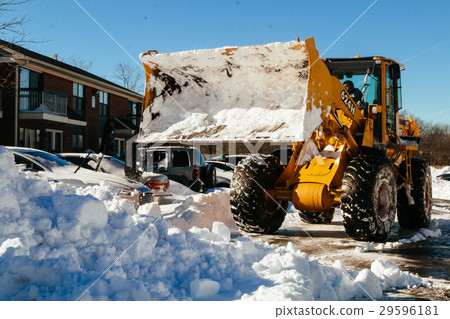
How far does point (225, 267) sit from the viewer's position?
14.1ft

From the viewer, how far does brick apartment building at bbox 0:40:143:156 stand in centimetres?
2189

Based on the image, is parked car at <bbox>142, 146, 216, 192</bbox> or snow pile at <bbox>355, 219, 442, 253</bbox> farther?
parked car at <bbox>142, 146, 216, 192</bbox>

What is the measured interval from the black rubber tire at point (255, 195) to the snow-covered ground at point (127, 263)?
2.42m

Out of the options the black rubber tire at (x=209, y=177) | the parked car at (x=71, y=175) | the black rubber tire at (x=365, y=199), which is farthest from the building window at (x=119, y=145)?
the black rubber tire at (x=365, y=199)

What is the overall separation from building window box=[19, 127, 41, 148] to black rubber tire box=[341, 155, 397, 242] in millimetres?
20005

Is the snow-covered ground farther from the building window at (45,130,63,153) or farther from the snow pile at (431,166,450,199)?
the building window at (45,130,63,153)

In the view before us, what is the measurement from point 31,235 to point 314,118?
4.39 meters

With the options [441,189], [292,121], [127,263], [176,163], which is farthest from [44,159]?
[441,189]

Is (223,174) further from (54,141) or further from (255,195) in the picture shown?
(54,141)

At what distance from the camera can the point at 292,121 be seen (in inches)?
281

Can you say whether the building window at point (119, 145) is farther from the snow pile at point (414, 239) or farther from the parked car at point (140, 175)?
the snow pile at point (414, 239)

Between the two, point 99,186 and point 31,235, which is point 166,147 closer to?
point 99,186

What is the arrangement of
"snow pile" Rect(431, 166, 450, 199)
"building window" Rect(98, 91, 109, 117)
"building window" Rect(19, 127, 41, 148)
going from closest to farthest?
"snow pile" Rect(431, 166, 450, 199), "building window" Rect(19, 127, 41, 148), "building window" Rect(98, 91, 109, 117)

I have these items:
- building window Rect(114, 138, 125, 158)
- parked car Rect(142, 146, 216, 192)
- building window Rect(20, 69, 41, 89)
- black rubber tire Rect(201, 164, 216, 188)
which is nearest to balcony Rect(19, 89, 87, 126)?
building window Rect(20, 69, 41, 89)
